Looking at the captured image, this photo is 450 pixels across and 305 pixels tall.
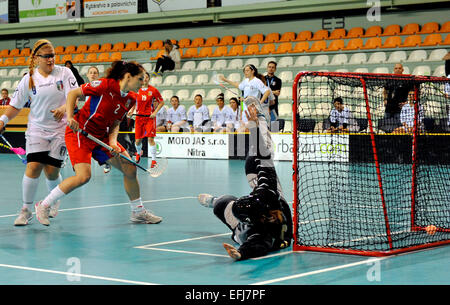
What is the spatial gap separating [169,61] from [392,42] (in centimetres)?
776

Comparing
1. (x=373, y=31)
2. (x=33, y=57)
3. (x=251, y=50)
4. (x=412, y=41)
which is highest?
(x=373, y=31)

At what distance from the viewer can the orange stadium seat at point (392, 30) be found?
69.7ft

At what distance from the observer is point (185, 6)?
25438 millimetres

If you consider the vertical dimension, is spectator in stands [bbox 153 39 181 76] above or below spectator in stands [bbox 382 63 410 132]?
above

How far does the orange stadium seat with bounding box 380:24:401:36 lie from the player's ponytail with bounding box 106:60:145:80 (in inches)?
627

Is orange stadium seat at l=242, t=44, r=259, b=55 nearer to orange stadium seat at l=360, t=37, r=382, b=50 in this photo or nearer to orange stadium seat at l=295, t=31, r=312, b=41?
orange stadium seat at l=295, t=31, r=312, b=41

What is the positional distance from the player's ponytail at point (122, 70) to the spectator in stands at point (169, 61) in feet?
55.0

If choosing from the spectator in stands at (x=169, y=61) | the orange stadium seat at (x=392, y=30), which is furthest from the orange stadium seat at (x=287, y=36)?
the spectator in stands at (x=169, y=61)

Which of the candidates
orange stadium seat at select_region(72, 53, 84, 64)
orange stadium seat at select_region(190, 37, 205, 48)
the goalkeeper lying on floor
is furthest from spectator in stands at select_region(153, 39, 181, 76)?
the goalkeeper lying on floor

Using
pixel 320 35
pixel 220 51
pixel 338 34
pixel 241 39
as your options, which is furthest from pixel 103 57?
pixel 338 34

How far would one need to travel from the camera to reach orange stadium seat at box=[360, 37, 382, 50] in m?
20.6

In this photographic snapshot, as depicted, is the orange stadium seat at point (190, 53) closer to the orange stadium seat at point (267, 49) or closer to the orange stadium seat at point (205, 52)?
the orange stadium seat at point (205, 52)

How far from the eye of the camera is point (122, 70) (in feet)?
22.0

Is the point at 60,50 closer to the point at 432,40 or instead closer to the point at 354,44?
the point at 354,44
